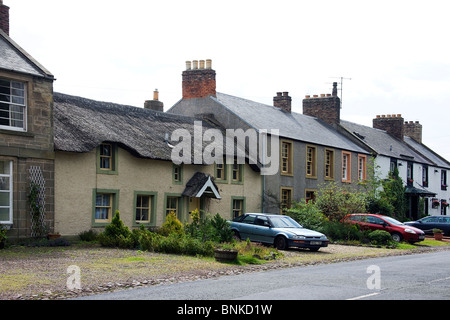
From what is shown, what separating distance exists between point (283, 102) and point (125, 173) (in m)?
19.7

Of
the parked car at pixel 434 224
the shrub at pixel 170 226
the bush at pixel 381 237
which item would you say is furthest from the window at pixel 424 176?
the shrub at pixel 170 226

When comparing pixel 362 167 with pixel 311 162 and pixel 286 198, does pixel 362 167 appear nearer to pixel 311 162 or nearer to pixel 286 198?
pixel 311 162

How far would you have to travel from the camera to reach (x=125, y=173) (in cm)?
2508

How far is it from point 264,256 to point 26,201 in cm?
849

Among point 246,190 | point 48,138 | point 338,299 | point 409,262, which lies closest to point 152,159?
point 48,138

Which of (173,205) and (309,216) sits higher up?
(173,205)

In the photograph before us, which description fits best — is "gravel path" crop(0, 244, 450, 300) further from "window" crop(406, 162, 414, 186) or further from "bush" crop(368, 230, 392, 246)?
"window" crop(406, 162, 414, 186)

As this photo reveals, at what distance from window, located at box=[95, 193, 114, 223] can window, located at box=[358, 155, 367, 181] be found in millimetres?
23318

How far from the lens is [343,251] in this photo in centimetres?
2386

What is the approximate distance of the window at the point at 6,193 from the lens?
2020cm

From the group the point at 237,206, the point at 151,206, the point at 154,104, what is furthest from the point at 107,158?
the point at 154,104

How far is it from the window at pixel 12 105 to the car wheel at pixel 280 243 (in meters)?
10.2
